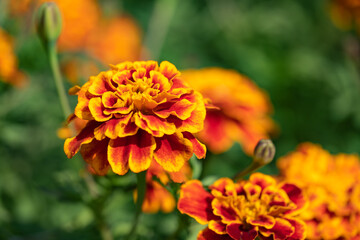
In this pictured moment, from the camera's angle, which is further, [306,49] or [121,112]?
[306,49]

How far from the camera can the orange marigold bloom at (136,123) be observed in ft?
2.59

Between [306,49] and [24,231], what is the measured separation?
2188 millimetres

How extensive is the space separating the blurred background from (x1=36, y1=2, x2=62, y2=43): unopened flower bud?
0.27 meters

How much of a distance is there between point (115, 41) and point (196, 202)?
1.96 meters

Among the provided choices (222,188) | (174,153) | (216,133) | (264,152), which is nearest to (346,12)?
(216,133)

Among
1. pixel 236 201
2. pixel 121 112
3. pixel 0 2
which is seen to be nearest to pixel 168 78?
pixel 121 112

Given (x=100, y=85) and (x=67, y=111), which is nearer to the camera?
(x=100, y=85)

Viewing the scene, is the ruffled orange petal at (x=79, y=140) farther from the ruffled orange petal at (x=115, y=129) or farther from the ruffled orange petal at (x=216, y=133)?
the ruffled orange petal at (x=216, y=133)

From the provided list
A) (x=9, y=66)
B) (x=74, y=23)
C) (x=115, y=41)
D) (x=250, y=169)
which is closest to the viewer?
(x=250, y=169)

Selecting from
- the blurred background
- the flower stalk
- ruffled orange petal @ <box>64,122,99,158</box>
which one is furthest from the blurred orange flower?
ruffled orange petal @ <box>64,122,99,158</box>

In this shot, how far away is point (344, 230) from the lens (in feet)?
3.42

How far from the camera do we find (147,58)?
93.8 inches

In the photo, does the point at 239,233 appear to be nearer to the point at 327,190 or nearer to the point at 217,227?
the point at 217,227

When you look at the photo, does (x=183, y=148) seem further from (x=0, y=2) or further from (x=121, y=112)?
(x=0, y=2)
